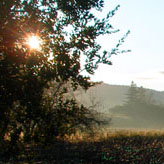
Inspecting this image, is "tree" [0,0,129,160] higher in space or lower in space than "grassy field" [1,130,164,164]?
higher

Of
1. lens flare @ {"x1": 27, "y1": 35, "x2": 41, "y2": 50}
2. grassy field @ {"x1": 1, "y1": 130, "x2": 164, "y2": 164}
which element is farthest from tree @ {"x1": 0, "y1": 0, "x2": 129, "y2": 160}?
grassy field @ {"x1": 1, "y1": 130, "x2": 164, "y2": 164}

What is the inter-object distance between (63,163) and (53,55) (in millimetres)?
7665

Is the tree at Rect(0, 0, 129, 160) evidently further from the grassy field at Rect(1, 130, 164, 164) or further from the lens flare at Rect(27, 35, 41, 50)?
the grassy field at Rect(1, 130, 164, 164)

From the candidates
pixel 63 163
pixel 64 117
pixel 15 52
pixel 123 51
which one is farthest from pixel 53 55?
pixel 63 163

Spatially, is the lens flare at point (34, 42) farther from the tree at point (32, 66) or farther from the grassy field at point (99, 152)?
the grassy field at point (99, 152)

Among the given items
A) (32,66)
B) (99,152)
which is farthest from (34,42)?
(99,152)

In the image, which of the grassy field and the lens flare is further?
the grassy field

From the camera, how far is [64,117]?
14.7 feet

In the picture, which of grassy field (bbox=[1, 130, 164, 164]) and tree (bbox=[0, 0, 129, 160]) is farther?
grassy field (bbox=[1, 130, 164, 164])

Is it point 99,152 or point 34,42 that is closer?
point 34,42

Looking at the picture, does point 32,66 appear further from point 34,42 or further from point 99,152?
point 99,152

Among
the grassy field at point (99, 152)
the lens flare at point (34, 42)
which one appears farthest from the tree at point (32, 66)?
the grassy field at point (99, 152)

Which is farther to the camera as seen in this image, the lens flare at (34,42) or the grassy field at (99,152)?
the grassy field at (99,152)

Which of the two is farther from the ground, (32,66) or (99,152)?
(32,66)
